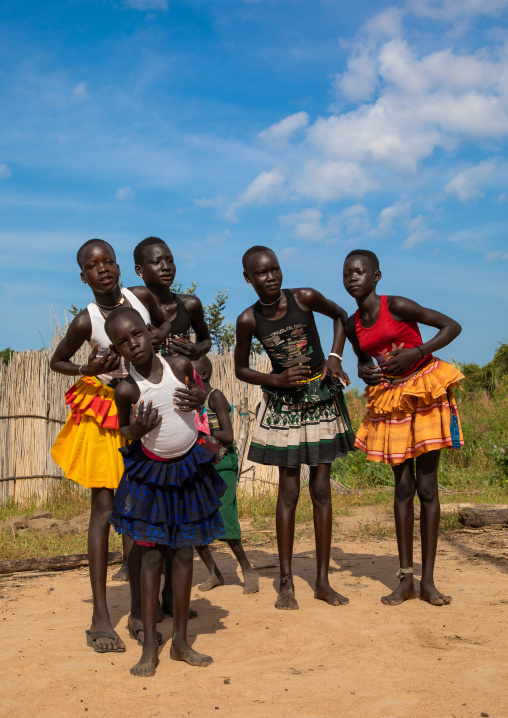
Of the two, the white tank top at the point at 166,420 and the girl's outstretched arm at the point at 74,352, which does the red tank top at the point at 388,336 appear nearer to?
the white tank top at the point at 166,420

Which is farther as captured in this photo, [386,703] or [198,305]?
[198,305]

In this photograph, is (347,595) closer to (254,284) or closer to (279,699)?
(279,699)

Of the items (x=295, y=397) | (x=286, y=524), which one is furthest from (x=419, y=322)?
(x=286, y=524)

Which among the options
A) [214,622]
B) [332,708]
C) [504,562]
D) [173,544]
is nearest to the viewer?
[332,708]

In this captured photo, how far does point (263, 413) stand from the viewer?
4.30 meters

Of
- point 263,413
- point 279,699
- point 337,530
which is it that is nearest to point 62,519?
point 337,530

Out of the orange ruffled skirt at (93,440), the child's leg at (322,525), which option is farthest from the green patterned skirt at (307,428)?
the orange ruffled skirt at (93,440)

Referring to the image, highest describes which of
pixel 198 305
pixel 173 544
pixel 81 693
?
pixel 198 305

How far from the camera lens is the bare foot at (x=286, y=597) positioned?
3.89 m

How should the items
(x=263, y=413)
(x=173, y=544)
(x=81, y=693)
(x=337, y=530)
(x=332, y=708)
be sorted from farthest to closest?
(x=337, y=530), (x=263, y=413), (x=173, y=544), (x=81, y=693), (x=332, y=708)

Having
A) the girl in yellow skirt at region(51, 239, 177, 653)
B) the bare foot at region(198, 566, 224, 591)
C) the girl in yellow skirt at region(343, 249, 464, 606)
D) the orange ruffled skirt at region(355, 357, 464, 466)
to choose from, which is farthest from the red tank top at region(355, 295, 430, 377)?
the bare foot at region(198, 566, 224, 591)

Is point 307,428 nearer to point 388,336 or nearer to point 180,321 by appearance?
point 388,336

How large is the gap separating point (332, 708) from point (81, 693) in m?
1.08

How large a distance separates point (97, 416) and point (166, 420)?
0.64 m
